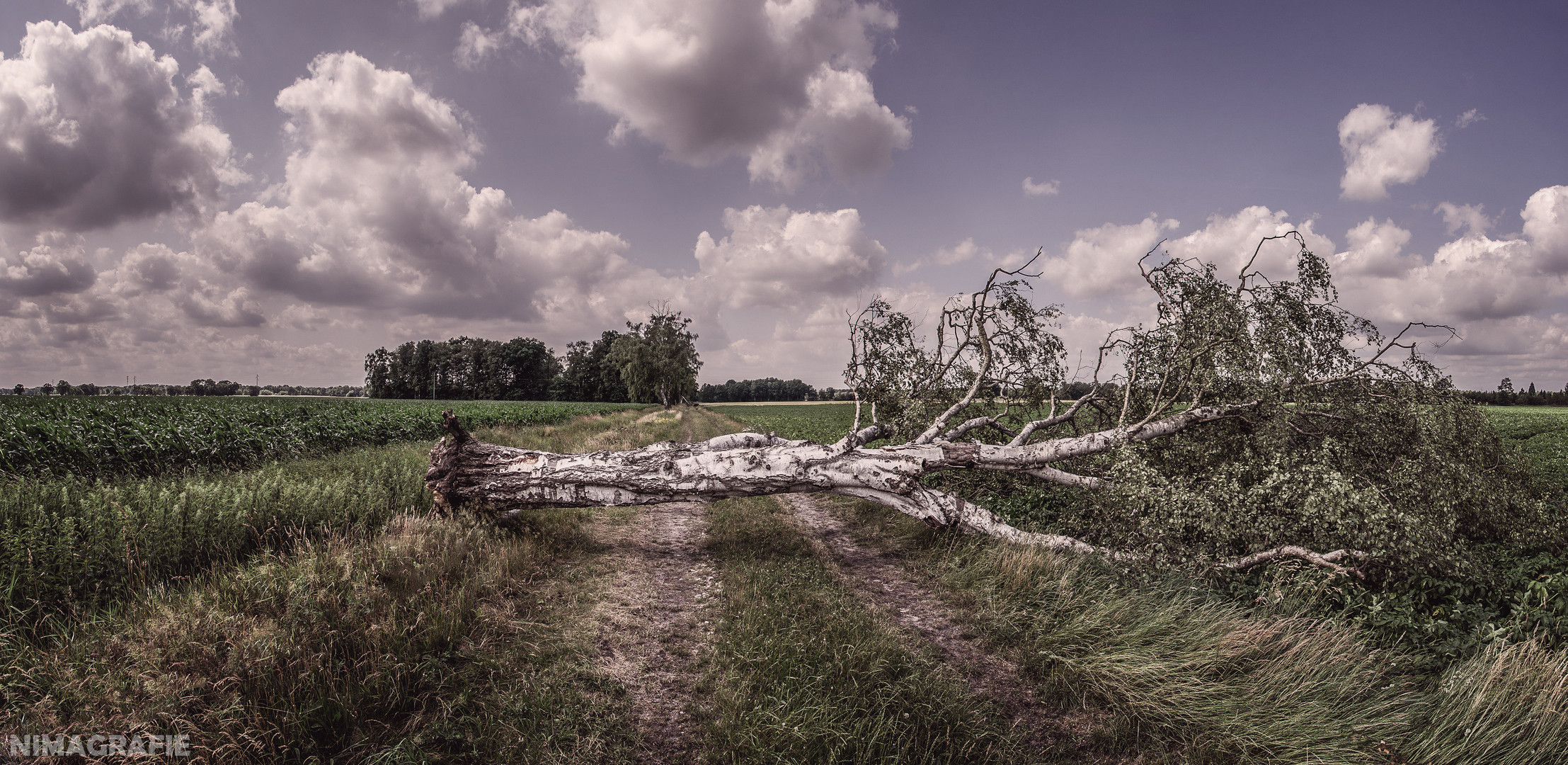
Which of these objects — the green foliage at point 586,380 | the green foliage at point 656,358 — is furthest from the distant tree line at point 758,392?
the green foliage at point 656,358

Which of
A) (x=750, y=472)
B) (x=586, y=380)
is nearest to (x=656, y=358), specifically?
(x=586, y=380)

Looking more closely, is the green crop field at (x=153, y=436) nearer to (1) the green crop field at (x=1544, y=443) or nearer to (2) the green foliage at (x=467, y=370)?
(1) the green crop field at (x=1544, y=443)

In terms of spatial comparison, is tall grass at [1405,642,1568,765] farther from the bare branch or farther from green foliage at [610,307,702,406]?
green foliage at [610,307,702,406]

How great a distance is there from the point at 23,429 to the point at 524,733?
1248cm

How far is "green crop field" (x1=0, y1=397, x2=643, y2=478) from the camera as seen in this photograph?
8.77 m

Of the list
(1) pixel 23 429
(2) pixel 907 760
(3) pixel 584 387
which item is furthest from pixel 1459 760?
(3) pixel 584 387

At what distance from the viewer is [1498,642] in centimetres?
420

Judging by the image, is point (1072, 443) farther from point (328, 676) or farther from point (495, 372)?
point (495, 372)

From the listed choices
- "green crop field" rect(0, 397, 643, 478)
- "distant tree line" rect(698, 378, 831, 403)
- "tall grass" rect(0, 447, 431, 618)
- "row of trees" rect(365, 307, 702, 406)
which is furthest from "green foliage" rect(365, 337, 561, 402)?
"tall grass" rect(0, 447, 431, 618)

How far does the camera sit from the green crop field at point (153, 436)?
28.8ft

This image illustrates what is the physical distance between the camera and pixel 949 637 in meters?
5.03

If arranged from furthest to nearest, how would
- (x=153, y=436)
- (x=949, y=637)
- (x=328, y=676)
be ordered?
1. (x=153, y=436)
2. (x=949, y=637)
3. (x=328, y=676)

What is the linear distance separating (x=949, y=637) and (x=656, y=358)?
Result: 58.3 meters

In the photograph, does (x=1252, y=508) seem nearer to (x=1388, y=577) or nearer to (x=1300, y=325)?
Answer: (x=1388, y=577)
